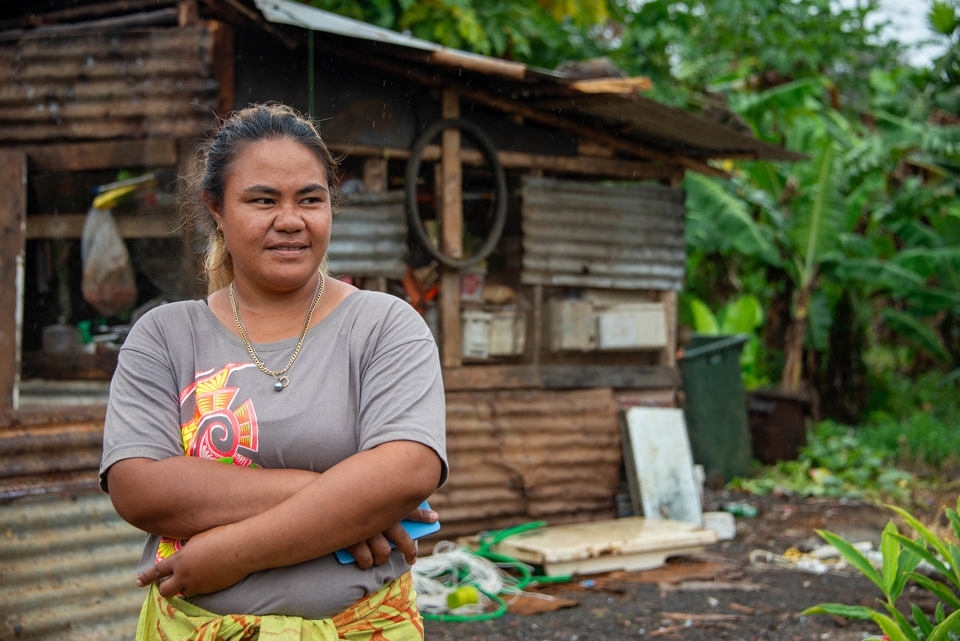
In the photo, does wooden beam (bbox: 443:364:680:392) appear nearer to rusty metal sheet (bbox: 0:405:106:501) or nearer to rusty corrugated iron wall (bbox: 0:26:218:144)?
rusty corrugated iron wall (bbox: 0:26:218:144)

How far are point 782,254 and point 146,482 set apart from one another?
398 inches

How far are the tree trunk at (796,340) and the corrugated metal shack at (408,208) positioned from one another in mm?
3231

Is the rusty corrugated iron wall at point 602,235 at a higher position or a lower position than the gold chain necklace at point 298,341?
higher

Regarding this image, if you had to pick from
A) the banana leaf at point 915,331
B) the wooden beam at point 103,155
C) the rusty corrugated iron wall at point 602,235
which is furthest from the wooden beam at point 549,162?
the banana leaf at point 915,331

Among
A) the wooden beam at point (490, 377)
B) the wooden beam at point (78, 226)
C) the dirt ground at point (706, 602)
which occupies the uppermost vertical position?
the wooden beam at point (78, 226)

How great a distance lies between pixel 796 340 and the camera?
430 inches

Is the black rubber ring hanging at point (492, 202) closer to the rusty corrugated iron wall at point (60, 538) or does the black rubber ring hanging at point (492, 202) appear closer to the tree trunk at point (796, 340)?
the rusty corrugated iron wall at point (60, 538)

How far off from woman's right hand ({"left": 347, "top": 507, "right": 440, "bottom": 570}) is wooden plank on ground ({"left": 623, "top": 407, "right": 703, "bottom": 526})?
546 centimetres

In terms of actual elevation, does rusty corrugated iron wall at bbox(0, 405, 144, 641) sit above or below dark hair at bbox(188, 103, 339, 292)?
below

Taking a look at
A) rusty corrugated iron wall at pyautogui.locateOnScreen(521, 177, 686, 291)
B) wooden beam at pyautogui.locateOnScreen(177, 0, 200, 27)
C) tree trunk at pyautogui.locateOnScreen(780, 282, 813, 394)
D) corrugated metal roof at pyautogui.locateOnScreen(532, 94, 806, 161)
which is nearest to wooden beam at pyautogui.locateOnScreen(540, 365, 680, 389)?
rusty corrugated iron wall at pyautogui.locateOnScreen(521, 177, 686, 291)

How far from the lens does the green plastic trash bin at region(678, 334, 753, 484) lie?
347 inches

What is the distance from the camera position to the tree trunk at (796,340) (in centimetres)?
1061

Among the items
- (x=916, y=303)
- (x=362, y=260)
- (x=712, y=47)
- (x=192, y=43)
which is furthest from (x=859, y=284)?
(x=192, y=43)

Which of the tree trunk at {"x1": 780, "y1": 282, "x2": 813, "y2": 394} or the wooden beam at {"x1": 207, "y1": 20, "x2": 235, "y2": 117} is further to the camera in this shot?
the tree trunk at {"x1": 780, "y1": 282, "x2": 813, "y2": 394}
